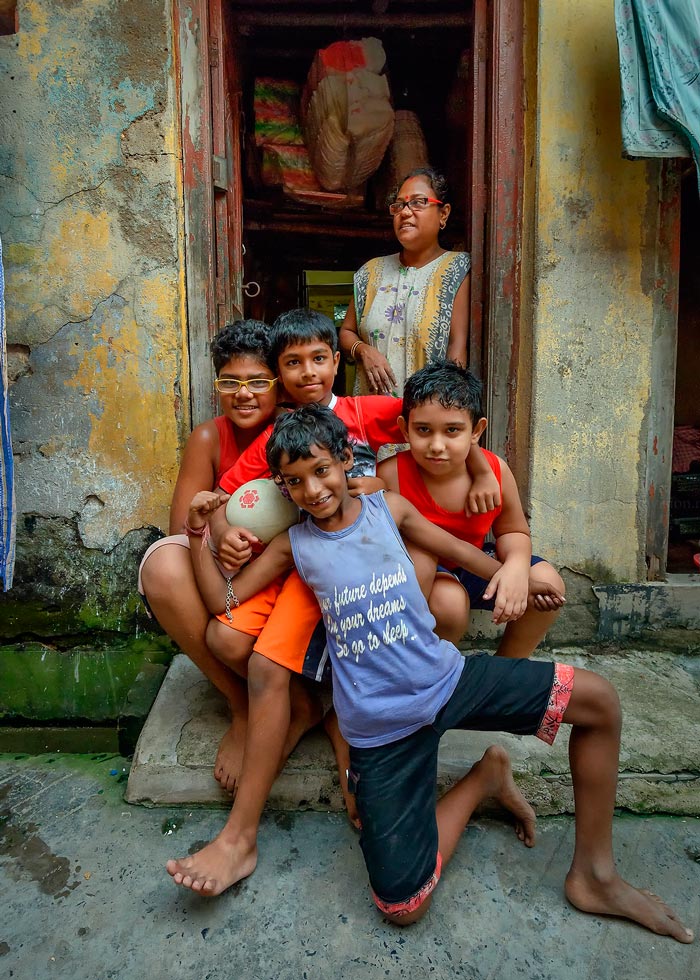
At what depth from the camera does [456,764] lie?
6.58ft

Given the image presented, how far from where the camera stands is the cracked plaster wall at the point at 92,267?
254 centimetres

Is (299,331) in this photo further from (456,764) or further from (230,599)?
(456,764)

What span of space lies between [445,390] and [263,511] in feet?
2.08

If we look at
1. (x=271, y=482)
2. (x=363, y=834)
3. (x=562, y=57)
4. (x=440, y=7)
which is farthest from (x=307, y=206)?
(x=363, y=834)

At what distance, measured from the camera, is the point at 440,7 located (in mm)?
3508

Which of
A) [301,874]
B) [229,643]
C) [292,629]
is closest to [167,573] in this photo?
[229,643]

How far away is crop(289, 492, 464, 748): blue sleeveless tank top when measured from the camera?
1596mm

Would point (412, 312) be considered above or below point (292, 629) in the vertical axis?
above

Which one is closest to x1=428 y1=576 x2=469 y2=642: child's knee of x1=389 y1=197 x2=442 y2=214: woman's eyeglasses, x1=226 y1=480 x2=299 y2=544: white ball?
x1=226 y1=480 x2=299 y2=544: white ball

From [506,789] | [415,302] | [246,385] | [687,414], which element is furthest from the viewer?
[687,414]

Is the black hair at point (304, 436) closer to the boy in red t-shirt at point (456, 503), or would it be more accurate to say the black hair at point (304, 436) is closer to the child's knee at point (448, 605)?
the boy in red t-shirt at point (456, 503)

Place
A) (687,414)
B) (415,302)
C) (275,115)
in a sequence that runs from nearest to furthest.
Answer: (415,302), (275,115), (687,414)

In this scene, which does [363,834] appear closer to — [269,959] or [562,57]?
[269,959]

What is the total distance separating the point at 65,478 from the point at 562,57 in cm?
266
